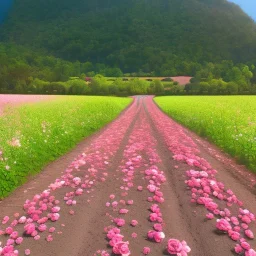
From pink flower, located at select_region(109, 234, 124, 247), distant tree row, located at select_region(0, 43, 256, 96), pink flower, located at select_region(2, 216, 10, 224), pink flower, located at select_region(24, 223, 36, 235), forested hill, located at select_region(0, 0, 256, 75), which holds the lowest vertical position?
pink flower, located at select_region(2, 216, 10, 224)

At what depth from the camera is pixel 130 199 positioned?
6.36 meters

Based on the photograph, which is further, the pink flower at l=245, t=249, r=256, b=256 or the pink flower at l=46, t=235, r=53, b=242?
the pink flower at l=46, t=235, r=53, b=242

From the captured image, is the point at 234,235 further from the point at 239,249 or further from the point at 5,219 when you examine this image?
the point at 5,219

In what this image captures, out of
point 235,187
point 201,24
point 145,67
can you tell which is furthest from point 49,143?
point 201,24

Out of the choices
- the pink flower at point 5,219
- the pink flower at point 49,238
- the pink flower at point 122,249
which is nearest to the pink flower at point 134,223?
the pink flower at point 122,249

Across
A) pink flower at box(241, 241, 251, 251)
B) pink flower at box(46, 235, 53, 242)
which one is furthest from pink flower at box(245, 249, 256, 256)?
pink flower at box(46, 235, 53, 242)

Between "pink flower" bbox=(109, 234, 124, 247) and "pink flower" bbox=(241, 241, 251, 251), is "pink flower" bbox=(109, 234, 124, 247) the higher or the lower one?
the lower one

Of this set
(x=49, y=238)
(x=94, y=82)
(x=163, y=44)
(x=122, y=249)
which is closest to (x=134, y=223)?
(x=122, y=249)

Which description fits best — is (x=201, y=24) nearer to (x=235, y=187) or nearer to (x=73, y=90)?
(x=73, y=90)

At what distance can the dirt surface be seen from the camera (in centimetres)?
466

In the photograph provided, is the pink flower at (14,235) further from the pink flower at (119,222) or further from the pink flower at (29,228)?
the pink flower at (119,222)

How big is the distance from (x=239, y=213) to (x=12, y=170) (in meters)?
6.44

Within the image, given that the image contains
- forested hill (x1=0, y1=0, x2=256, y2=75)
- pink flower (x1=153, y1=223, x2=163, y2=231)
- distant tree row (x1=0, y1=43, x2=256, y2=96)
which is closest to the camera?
pink flower (x1=153, y1=223, x2=163, y2=231)

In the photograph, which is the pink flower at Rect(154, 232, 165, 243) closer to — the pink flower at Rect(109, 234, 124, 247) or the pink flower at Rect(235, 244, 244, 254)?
the pink flower at Rect(109, 234, 124, 247)
